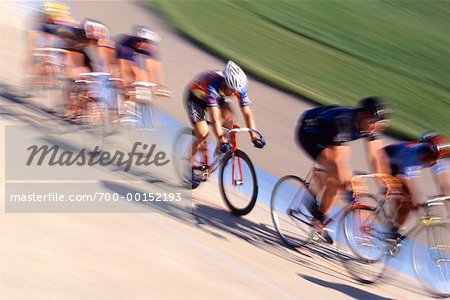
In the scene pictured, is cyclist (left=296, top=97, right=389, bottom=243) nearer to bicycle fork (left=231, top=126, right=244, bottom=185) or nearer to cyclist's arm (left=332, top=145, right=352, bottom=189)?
cyclist's arm (left=332, top=145, right=352, bottom=189)

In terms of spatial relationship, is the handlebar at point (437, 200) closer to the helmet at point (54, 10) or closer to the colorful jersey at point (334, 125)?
the colorful jersey at point (334, 125)

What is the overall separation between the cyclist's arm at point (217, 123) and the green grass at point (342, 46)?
4.68m

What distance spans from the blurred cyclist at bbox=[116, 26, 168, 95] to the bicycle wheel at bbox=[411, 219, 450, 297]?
372cm

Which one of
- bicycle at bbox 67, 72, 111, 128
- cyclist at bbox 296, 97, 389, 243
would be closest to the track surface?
cyclist at bbox 296, 97, 389, 243

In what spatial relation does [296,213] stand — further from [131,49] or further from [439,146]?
[131,49]

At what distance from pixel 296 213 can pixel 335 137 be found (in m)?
0.87

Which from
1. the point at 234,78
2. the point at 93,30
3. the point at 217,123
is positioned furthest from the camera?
the point at 93,30

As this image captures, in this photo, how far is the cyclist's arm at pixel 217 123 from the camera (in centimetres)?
697

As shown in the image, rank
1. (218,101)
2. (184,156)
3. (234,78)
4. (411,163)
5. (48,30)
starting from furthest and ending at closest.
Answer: (48,30) → (184,156) → (218,101) → (234,78) → (411,163)

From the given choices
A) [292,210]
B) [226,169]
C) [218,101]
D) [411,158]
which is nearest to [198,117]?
[218,101]

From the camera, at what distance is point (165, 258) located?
6.09 metres

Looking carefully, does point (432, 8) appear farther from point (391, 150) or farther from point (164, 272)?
point (164, 272)

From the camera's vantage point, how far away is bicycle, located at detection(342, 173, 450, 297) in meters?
6.00

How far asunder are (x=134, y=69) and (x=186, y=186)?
155 cm
